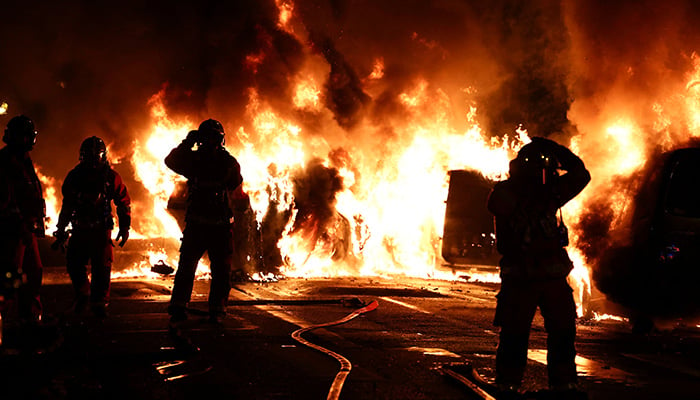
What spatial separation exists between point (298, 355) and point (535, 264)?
2.32 m

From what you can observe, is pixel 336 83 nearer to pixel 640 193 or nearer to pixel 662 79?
pixel 662 79

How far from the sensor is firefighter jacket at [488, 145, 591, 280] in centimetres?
497

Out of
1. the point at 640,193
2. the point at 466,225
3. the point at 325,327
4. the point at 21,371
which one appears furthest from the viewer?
the point at 466,225

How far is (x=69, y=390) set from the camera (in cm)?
480

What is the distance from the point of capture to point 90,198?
27.4 feet

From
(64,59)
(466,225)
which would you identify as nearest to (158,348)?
(466,225)

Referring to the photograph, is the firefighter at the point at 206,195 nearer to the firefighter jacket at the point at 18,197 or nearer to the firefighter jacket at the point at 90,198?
the firefighter jacket at the point at 18,197

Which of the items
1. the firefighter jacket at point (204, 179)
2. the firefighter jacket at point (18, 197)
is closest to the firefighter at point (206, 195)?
the firefighter jacket at point (204, 179)

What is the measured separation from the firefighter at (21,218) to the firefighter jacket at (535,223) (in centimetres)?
401

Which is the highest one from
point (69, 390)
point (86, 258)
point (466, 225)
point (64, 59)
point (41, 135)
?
point (64, 59)

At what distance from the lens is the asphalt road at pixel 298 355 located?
5062 millimetres

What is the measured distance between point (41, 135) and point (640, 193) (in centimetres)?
1849

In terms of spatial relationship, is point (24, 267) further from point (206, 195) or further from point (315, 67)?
point (315, 67)

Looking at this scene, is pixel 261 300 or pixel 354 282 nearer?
pixel 261 300
